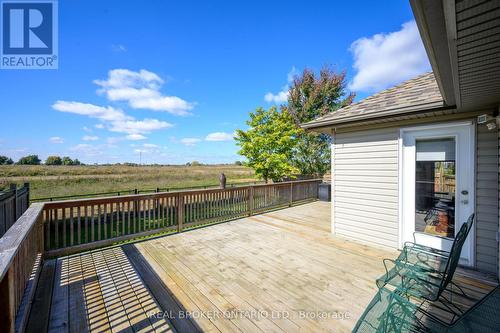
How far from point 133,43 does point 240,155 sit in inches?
265

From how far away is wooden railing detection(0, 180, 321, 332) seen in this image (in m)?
1.61

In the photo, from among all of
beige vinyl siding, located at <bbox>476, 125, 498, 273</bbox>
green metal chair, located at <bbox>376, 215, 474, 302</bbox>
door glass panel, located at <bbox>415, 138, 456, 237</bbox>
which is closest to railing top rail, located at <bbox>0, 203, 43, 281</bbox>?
green metal chair, located at <bbox>376, 215, 474, 302</bbox>

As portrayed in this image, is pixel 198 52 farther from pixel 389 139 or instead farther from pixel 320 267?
pixel 320 267

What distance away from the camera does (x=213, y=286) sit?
8.63 feet

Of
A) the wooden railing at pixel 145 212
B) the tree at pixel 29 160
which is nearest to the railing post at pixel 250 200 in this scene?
the wooden railing at pixel 145 212

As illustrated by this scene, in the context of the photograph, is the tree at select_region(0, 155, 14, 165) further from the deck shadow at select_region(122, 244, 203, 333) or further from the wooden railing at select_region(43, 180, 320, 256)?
the deck shadow at select_region(122, 244, 203, 333)

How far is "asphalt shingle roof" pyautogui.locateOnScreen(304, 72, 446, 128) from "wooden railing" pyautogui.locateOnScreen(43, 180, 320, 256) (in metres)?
2.95

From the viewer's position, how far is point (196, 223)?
513 centimetres

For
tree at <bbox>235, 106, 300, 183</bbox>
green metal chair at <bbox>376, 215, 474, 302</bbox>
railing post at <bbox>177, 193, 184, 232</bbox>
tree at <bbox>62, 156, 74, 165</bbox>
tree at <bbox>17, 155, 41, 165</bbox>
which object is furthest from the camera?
tree at <bbox>62, 156, 74, 165</bbox>

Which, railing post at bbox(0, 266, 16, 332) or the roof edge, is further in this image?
the roof edge

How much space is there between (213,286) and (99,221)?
263 centimetres

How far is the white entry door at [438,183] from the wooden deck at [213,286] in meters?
0.67
